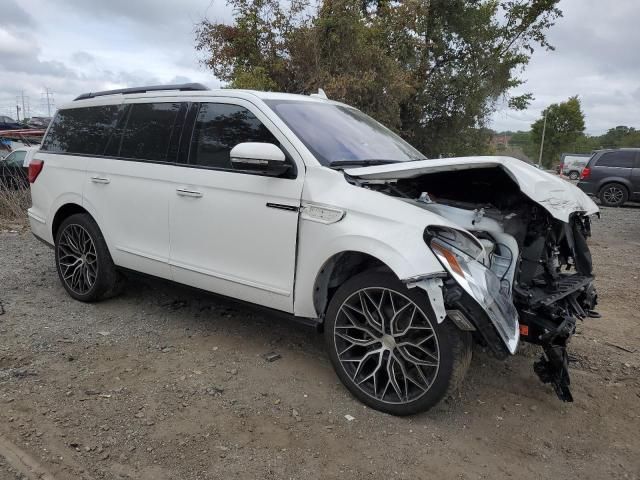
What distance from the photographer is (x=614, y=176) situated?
587 inches

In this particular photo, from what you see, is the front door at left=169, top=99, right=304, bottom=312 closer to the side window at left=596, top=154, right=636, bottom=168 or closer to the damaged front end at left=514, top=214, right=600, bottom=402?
the damaged front end at left=514, top=214, right=600, bottom=402

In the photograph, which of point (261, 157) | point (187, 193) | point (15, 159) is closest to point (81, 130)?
point (187, 193)

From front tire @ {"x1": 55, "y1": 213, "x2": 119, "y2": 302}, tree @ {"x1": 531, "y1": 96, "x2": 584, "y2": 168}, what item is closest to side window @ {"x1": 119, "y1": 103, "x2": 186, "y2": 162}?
front tire @ {"x1": 55, "y1": 213, "x2": 119, "y2": 302}

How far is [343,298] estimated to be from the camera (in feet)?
10.5

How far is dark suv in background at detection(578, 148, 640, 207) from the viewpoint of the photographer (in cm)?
1478

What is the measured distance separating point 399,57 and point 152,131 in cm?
1195

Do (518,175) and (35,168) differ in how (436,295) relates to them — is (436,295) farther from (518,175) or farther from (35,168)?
(35,168)

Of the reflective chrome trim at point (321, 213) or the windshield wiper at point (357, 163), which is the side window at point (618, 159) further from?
the reflective chrome trim at point (321, 213)

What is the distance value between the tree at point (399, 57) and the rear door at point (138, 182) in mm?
6177

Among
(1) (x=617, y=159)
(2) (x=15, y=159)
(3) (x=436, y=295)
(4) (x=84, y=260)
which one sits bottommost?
(4) (x=84, y=260)

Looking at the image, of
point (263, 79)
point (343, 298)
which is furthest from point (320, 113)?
point (263, 79)

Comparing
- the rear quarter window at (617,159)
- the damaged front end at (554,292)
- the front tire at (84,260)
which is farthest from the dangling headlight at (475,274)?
the rear quarter window at (617,159)

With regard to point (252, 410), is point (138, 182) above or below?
above

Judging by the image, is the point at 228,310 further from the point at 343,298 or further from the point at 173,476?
the point at 173,476
